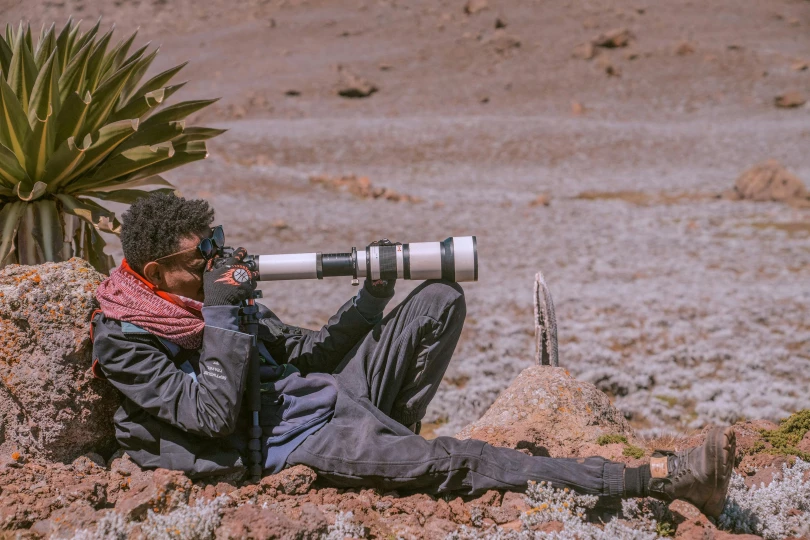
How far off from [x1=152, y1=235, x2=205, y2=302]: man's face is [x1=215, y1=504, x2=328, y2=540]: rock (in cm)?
111

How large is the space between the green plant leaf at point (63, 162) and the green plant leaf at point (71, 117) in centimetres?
16

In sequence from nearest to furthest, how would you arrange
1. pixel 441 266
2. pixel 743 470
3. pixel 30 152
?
pixel 441 266
pixel 743 470
pixel 30 152

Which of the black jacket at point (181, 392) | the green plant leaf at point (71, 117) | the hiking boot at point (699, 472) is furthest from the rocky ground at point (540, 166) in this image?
the green plant leaf at point (71, 117)

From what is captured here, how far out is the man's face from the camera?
157 inches

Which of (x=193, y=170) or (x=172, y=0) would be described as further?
(x=172, y=0)

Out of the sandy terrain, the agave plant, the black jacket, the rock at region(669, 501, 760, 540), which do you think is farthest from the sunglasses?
the sandy terrain

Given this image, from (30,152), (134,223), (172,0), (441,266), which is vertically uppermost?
(172,0)

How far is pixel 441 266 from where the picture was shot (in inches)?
166

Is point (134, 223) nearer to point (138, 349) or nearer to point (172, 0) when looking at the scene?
point (138, 349)

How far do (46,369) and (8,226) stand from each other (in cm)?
147

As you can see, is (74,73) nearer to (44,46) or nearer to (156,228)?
(44,46)

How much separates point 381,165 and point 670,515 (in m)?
27.8

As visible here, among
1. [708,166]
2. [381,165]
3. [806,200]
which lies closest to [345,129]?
[381,165]

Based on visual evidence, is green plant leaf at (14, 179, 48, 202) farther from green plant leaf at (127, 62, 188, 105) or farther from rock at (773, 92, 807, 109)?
rock at (773, 92, 807, 109)
